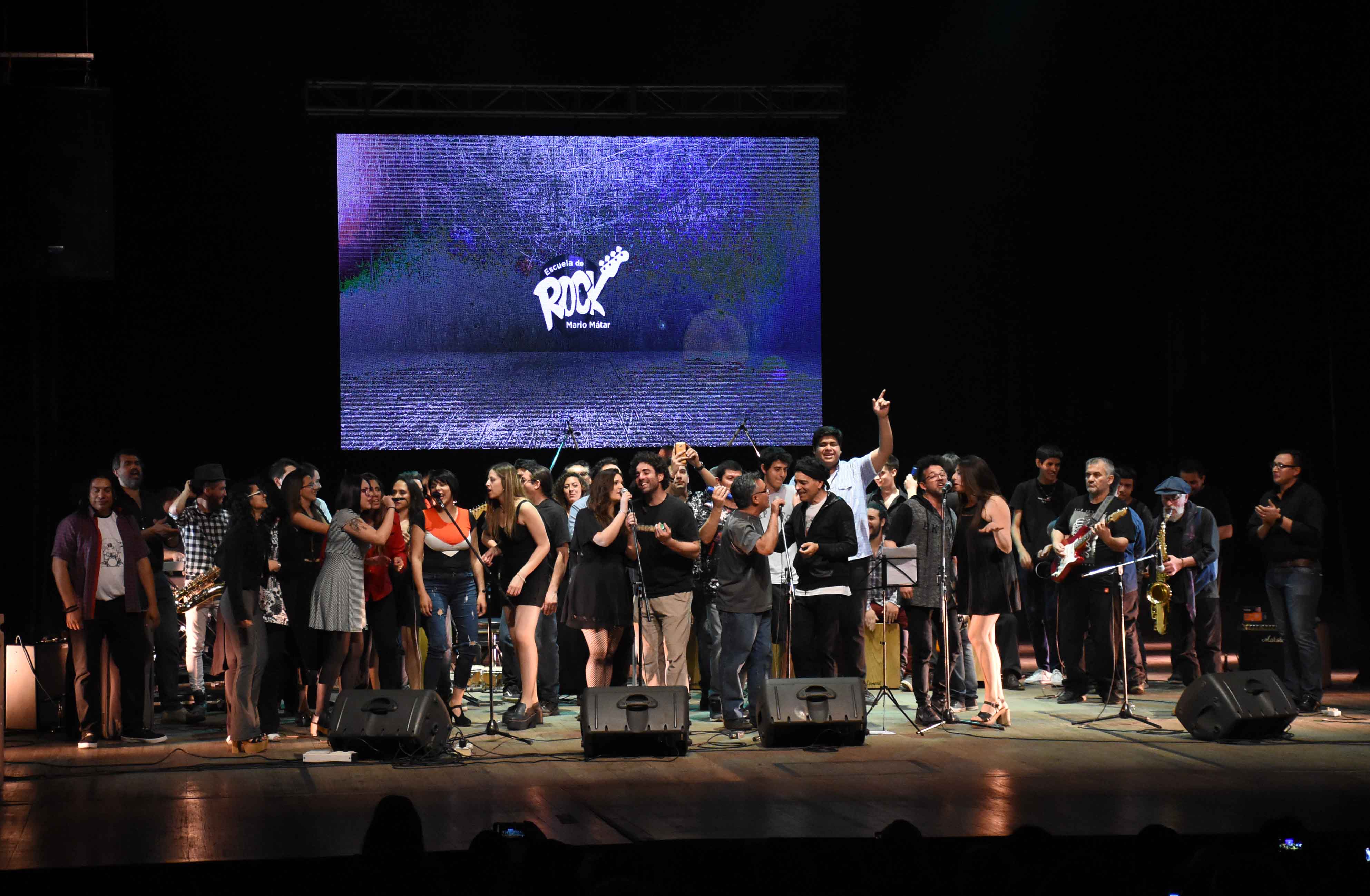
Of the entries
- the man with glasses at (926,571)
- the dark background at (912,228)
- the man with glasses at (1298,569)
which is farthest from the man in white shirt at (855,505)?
the dark background at (912,228)

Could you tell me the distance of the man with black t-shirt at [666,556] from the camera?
7453 mm

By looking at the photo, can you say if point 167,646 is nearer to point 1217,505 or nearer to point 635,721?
point 635,721

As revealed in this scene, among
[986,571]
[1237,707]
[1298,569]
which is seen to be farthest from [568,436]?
[1237,707]

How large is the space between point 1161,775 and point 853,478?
2669 mm

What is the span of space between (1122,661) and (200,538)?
6052 millimetres

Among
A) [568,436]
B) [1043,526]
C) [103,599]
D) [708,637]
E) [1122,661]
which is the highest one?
[568,436]

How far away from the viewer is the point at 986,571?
25.0 ft

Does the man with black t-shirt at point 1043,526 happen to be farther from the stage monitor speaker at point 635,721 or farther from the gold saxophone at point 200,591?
the gold saxophone at point 200,591

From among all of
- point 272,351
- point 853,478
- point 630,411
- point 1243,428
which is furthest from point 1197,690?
point 272,351

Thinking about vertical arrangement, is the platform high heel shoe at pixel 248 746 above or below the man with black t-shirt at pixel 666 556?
below

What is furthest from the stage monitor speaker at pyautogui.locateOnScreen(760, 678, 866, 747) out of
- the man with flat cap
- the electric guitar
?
the man with flat cap

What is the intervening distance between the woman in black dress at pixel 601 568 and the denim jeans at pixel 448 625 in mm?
840

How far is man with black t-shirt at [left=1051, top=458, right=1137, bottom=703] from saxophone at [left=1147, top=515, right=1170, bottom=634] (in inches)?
6.2

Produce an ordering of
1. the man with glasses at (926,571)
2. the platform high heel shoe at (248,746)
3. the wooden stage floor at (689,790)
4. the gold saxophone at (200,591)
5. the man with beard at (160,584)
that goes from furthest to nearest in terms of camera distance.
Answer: the gold saxophone at (200,591), the man with beard at (160,584), the man with glasses at (926,571), the platform high heel shoe at (248,746), the wooden stage floor at (689,790)
